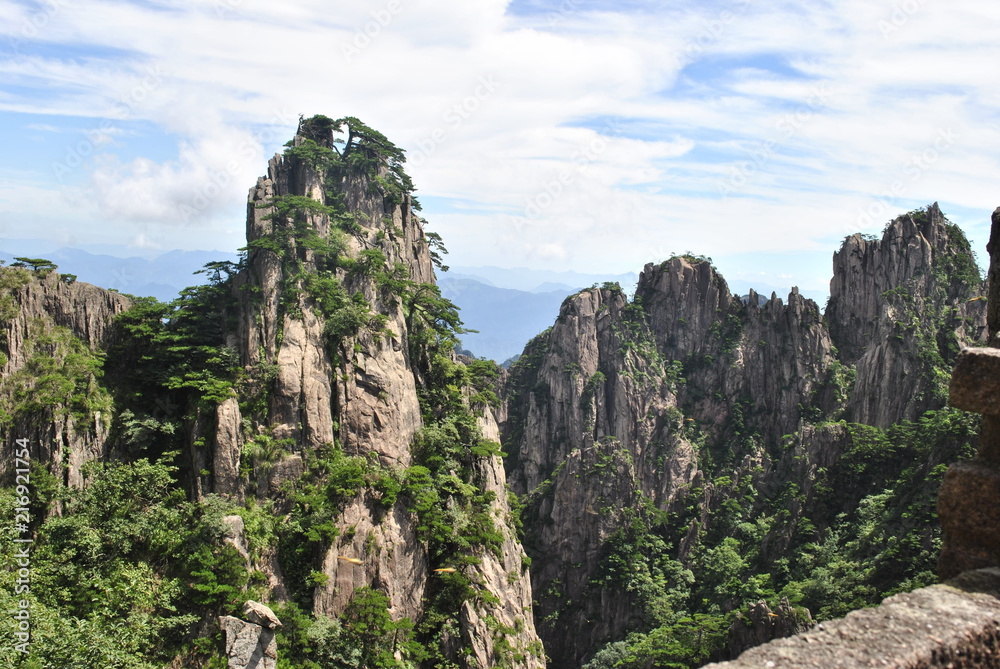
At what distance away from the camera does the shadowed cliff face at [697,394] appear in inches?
2343

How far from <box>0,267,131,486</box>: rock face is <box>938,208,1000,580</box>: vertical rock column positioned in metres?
27.1

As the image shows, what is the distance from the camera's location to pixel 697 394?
7925cm

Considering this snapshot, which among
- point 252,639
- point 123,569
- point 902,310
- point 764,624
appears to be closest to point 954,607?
point 252,639

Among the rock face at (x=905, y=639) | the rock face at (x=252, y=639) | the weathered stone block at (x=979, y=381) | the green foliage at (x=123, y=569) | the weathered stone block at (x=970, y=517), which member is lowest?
the rock face at (x=252, y=639)

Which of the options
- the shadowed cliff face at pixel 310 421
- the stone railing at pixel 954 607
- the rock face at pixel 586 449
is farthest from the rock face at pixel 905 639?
the rock face at pixel 586 449

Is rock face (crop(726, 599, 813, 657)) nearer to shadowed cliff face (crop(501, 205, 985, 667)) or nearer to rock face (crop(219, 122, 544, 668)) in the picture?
rock face (crop(219, 122, 544, 668))

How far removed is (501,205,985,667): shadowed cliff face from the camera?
195 ft

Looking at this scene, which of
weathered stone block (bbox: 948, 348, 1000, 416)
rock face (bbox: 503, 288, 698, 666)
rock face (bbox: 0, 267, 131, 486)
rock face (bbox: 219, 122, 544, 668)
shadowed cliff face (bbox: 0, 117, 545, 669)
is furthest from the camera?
rock face (bbox: 503, 288, 698, 666)

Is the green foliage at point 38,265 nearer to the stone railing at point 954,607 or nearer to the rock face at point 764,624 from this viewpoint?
the stone railing at point 954,607

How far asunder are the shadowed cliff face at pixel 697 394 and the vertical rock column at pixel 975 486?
161 ft

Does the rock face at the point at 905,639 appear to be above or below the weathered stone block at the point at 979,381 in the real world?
below

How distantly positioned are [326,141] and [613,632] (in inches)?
2016

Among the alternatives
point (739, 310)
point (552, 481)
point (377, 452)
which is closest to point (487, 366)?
point (377, 452)

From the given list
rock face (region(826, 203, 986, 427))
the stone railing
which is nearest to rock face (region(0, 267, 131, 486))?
the stone railing
